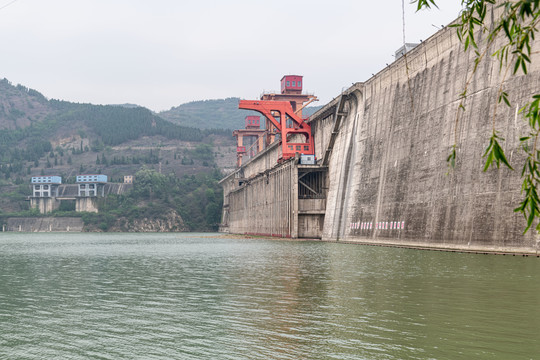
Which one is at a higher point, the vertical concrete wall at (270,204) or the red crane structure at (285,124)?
the red crane structure at (285,124)

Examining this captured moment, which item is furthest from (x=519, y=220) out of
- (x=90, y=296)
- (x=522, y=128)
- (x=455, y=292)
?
(x=90, y=296)

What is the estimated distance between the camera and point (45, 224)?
196 meters

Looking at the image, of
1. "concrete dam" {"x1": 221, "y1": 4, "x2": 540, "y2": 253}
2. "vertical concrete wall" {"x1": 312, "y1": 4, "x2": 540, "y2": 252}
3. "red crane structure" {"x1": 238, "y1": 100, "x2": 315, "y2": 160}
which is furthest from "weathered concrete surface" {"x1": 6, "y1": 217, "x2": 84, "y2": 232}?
"vertical concrete wall" {"x1": 312, "y1": 4, "x2": 540, "y2": 252}

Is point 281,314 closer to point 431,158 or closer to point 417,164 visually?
point 431,158

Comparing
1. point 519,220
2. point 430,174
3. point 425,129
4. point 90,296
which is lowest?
point 90,296

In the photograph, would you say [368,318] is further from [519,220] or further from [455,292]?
[519,220]

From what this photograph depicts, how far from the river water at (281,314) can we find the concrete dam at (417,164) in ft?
23.6

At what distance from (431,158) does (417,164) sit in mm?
2483

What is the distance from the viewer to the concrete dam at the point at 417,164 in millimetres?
35094

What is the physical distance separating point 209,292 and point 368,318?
316 inches

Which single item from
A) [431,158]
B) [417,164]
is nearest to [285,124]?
[417,164]

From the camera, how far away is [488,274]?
82.3 feet

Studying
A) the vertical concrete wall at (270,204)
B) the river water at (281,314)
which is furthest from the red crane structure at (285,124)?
the river water at (281,314)

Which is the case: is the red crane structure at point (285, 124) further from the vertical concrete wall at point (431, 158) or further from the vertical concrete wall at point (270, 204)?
the vertical concrete wall at point (431, 158)
